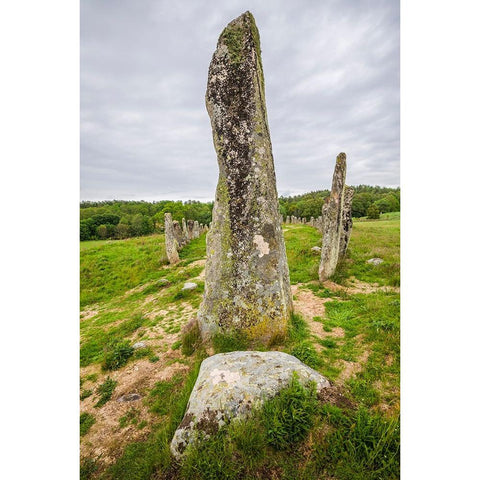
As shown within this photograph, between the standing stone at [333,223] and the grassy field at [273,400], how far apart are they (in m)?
0.53

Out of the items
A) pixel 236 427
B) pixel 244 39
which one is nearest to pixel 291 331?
pixel 236 427

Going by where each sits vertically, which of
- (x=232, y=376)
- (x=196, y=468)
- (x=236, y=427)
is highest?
(x=232, y=376)

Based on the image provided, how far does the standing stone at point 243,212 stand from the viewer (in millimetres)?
5219

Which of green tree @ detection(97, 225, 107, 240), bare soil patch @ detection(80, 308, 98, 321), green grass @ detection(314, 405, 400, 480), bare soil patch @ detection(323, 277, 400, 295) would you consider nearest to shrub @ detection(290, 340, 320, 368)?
green grass @ detection(314, 405, 400, 480)

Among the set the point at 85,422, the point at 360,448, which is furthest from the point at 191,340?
the point at 360,448

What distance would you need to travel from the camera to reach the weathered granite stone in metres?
2.72

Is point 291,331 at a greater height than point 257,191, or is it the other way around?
point 257,191

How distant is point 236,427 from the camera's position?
2625mm

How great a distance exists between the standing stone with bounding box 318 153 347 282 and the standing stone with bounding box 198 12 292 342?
178 inches

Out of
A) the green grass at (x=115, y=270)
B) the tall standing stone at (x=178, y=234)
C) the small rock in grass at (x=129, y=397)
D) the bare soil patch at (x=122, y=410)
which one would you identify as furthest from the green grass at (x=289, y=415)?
the tall standing stone at (x=178, y=234)

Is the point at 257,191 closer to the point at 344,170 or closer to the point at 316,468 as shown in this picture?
the point at 316,468

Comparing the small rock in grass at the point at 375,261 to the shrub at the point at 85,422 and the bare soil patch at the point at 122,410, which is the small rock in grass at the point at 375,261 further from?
the shrub at the point at 85,422

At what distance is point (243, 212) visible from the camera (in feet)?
17.4

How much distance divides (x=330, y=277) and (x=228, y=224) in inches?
227
